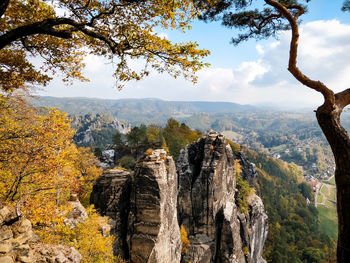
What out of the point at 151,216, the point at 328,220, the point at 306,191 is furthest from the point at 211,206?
the point at 306,191

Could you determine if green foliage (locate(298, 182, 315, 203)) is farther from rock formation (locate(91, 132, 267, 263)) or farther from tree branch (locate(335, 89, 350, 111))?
tree branch (locate(335, 89, 350, 111))

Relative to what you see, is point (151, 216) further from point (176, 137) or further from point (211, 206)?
point (176, 137)

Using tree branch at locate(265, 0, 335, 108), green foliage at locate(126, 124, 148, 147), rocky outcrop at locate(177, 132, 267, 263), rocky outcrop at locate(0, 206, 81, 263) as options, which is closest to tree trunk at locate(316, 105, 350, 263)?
tree branch at locate(265, 0, 335, 108)

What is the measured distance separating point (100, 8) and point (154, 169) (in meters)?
14.9

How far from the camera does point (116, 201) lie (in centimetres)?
2050

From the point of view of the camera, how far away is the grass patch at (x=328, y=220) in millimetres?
112825

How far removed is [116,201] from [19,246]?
42.0 feet

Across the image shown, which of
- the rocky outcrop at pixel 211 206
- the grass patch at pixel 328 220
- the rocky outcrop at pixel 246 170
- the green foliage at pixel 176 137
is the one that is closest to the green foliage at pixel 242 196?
the rocky outcrop at pixel 211 206

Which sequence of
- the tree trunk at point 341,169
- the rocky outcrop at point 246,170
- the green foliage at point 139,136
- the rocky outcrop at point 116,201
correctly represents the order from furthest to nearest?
the rocky outcrop at point 246,170
the green foliage at point 139,136
the rocky outcrop at point 116,201
the tree trunk at point 341,169

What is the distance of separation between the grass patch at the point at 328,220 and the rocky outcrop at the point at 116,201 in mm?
135920

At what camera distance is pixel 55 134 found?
10383 millimetres

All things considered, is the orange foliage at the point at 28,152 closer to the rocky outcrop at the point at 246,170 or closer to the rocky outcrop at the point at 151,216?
the rocky outcrop at the point at 151,216

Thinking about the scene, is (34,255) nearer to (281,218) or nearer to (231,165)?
(231,165)

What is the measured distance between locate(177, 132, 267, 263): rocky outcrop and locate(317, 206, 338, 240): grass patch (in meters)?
117
